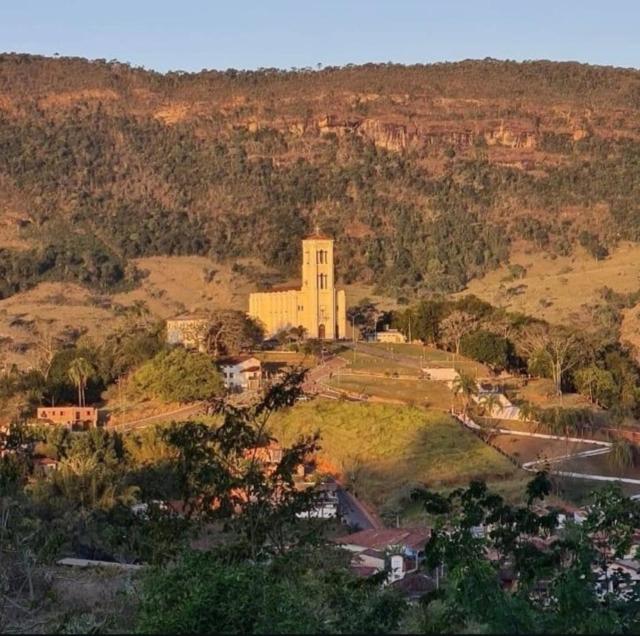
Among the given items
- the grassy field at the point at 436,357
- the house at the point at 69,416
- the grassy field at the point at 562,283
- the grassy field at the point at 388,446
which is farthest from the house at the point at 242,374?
the grassy field at the point at 562,283

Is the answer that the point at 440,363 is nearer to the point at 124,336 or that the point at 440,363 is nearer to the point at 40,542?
the point at 124,336

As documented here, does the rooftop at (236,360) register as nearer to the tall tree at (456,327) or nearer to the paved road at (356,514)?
the tall tree at (456,327)

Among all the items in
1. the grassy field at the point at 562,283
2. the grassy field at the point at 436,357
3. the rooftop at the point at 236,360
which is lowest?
the grassy field at the point at 562,283

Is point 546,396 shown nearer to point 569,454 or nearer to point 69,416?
point 569,454

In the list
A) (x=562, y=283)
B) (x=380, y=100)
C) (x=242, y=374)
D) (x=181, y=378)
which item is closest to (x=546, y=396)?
(x=242, y=374)

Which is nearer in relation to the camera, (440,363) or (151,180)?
(440,363)

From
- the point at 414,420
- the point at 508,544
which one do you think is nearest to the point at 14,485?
the point at 414,420
